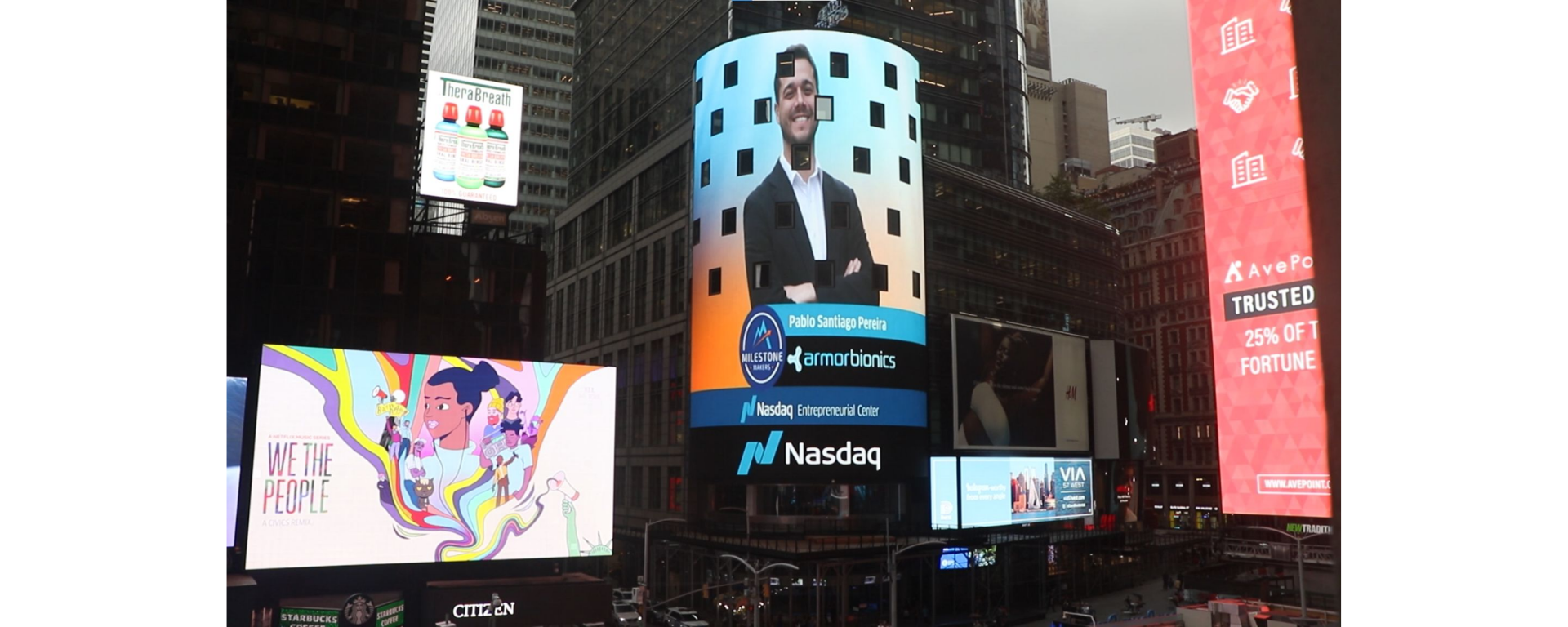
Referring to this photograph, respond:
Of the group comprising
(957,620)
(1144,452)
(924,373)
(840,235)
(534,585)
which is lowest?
(957,620)

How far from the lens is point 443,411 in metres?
31.8

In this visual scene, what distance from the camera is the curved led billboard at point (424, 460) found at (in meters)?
29.4

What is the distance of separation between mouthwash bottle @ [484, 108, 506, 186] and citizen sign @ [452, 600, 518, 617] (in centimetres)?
1379

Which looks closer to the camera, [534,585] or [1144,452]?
[534,585]

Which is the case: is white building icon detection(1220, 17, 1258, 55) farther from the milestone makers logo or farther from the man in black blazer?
the milestone makers logo

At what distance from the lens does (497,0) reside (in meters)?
61.1

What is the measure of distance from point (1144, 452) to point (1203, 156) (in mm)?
44618

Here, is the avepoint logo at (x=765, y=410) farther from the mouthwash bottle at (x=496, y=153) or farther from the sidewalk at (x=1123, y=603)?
the sidewalk at (x=1123, y=603)

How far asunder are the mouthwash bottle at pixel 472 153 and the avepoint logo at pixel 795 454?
1439 cm

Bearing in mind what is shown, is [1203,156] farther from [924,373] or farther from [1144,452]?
[1144,452]

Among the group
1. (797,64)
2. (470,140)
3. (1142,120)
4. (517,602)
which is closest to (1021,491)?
(1142,120)

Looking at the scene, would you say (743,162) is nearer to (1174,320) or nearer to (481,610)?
(481,610)

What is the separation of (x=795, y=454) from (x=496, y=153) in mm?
15860

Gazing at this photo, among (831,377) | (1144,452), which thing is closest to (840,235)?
(831,377)
